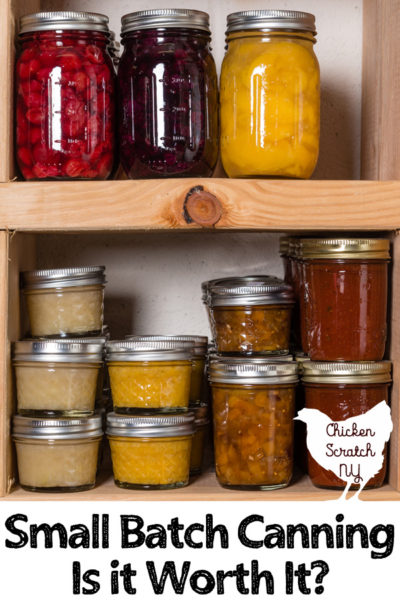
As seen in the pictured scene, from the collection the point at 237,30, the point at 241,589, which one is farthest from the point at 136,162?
the point at 241,589

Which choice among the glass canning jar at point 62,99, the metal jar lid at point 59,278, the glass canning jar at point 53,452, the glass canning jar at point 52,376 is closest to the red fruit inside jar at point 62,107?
the glass canning jar at point 62,99

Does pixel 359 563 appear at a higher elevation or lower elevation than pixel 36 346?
lower

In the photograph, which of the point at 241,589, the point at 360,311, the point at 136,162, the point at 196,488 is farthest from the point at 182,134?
the point at 241,589

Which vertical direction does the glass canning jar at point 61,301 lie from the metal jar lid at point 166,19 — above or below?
below

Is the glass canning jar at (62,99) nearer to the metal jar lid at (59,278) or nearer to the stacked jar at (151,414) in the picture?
the metal jar lid at (59,278)

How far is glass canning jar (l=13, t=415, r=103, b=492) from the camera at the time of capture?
1.17 metres

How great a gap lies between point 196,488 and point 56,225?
0.40 metres

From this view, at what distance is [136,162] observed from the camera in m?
1.20

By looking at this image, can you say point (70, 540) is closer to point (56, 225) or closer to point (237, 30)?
point (56, 225)

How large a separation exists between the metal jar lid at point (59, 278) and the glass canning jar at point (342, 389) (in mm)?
325

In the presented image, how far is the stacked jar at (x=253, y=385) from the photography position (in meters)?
1.18

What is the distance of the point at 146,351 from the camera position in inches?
46.1

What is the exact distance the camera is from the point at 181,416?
3.87 feet

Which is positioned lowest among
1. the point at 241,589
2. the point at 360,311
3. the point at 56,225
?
the point at 241,589
